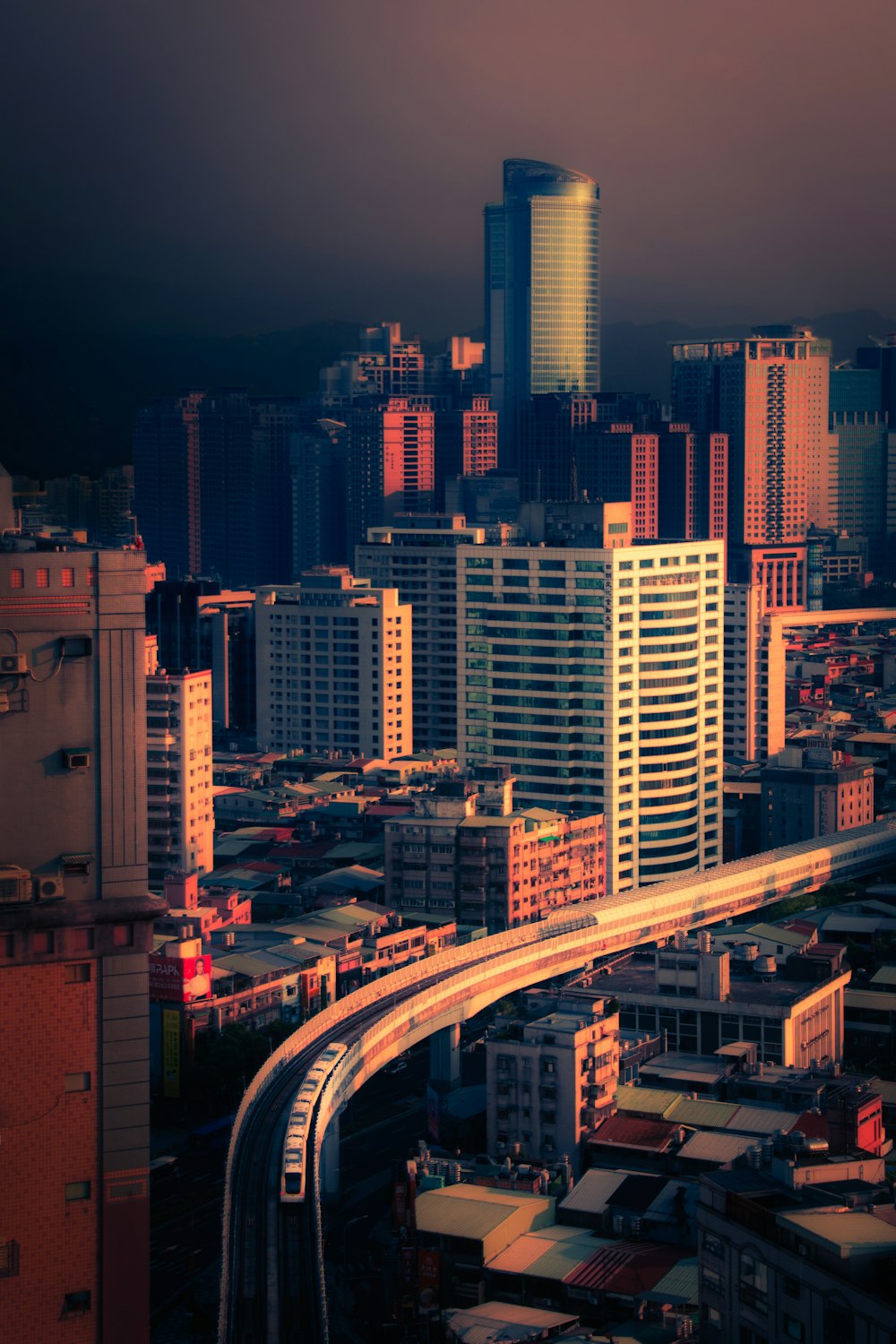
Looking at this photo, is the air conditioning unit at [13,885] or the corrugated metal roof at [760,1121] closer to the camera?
the air conditioning unit at [13,885]

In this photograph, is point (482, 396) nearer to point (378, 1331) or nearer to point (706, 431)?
point (706, 431)

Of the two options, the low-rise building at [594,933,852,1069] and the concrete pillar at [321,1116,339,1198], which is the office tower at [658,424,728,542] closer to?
the low-rise building at [594,933,852,1069]

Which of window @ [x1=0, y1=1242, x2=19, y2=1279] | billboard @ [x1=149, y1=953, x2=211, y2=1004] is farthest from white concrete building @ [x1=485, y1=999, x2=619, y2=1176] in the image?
window @ [x1=0, y1=1242, x2=19, y2=1279]

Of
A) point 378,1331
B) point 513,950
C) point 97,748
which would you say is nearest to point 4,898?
point 97,748

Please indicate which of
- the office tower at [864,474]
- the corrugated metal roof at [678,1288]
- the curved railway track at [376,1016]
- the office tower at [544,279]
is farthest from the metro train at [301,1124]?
the office tower at [544,279]

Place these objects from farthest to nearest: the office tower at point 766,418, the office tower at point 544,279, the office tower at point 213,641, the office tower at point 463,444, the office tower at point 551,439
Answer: the office tower at point 544,279, the office tower at point 766,418, the office tower at point 551,439, the office tower at point 463,444, the office tower at point 213,641

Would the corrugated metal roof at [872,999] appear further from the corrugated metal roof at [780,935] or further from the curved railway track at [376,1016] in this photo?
the curved railway track at [376,1016]

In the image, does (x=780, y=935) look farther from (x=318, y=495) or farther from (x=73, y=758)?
(x=318, y=495)
